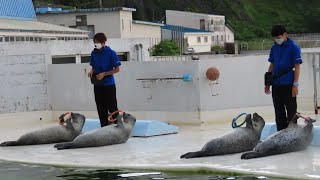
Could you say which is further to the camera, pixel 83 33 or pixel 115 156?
pixel 83 33

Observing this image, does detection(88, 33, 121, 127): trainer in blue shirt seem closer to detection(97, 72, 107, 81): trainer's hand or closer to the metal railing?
detection(97, 72, 107, 81): trainer's hand

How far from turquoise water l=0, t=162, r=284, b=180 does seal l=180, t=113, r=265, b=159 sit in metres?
0.98

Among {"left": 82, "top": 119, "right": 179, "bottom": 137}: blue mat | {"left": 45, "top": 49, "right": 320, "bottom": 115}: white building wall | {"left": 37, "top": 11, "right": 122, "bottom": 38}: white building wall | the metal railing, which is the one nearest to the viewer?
{"left": 82, "top": 119, "right": 179, "bottom": 137}: blue mat

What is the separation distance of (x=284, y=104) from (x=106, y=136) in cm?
→ 282

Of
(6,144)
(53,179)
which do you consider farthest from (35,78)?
(53,179)

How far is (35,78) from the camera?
49.9 ft

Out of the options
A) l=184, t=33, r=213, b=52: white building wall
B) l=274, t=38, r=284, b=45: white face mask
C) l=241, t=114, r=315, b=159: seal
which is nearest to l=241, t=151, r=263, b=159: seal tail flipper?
l=241, t=114, r=315, b=159: seal

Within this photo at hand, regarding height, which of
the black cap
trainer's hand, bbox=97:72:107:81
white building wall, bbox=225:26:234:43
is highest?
white building wall, bbox=225:26:234:43

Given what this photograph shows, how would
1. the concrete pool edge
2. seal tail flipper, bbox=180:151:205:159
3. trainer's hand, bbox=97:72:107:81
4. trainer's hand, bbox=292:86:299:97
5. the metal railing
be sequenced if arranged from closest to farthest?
1. the concrete pool edge
2. seal tail flipper, bbox=180:151:205:159
3. trainer's hand, bbox=292:86:299:97
4. trainer's hand, bbox=97:72:107:81
5. the metal railing

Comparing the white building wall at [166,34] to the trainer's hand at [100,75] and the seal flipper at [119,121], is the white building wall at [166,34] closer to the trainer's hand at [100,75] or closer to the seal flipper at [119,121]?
the trainer's hand at [100,75]

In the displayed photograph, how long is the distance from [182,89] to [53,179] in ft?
18.8

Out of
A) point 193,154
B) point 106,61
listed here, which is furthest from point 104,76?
point 193,154

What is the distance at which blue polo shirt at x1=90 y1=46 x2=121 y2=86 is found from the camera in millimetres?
11086

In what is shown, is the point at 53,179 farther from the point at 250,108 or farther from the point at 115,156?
the point at 250,108
